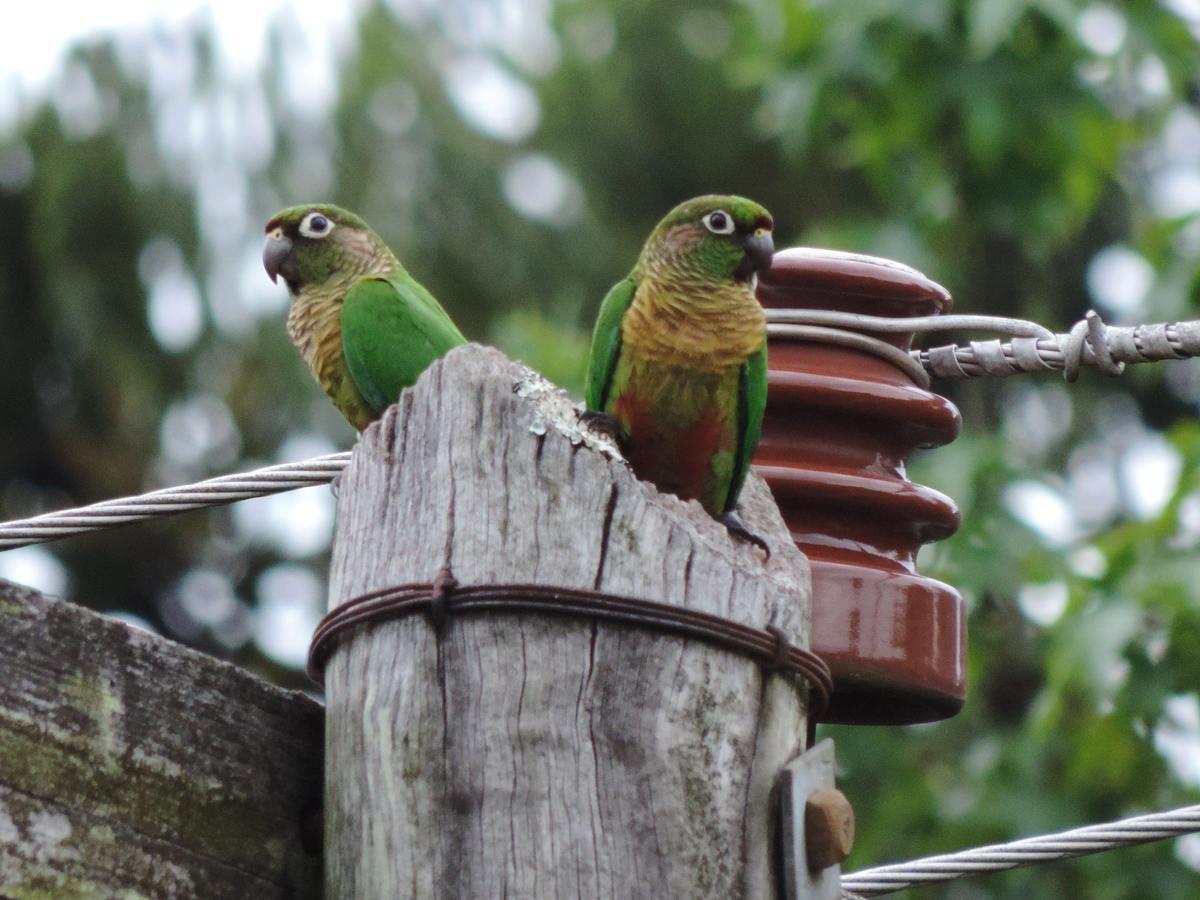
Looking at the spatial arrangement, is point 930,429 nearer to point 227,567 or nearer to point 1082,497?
point 1082,497

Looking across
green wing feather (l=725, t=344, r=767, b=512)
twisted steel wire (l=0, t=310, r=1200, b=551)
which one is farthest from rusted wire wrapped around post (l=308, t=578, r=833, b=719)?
green wing feather (l=725, t=344, r=767, b=512)

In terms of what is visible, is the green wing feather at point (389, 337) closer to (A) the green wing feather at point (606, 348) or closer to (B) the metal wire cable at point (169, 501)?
(A) the green wing feather at point (606, 348)

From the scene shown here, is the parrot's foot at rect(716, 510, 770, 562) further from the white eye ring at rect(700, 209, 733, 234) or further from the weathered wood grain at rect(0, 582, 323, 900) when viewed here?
the white eye ring at rect(700, 209, 733, 234)

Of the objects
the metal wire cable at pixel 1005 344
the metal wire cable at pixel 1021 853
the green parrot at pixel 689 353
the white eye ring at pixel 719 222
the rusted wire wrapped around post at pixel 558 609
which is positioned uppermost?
the white eye ring at pixel 719 222

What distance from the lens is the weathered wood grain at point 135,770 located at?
75.9 inches

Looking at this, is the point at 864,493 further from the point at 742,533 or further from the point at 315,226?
the point at 315,226

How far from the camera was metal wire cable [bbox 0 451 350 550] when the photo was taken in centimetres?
260

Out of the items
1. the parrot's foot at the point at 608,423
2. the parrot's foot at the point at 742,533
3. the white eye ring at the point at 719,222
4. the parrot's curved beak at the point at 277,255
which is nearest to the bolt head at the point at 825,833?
the parrot's foot at the point at 742,533

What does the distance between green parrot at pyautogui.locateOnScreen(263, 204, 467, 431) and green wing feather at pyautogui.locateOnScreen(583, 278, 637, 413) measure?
1.59 ft

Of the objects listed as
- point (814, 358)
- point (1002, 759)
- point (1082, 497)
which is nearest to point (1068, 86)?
point (1002, 759)

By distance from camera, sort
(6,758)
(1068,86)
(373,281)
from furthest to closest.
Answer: (1068,86), (373,281), (6,758)

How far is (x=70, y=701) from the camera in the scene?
1993mm

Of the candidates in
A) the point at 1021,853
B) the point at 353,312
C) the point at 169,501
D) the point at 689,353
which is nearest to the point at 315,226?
the point at 353,312

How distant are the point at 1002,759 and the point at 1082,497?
13.1 feet
